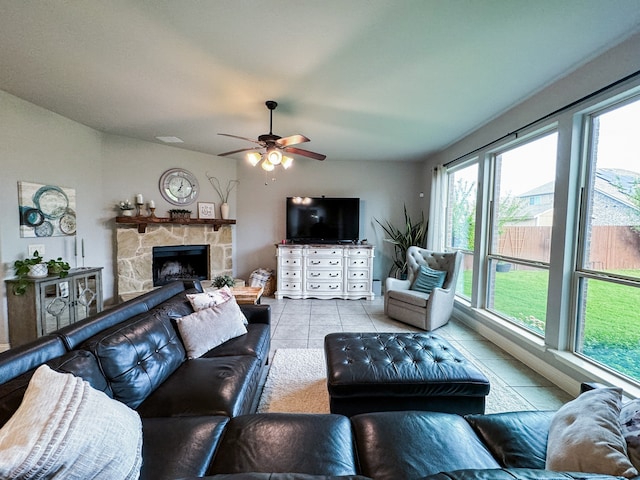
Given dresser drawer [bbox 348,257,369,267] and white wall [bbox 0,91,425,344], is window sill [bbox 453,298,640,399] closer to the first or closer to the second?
dresser drawer [bbox 348,257,369,267]

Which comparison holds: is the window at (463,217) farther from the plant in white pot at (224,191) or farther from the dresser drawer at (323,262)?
the plant in white pot at (224,191)

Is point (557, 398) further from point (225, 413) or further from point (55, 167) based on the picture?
point (55, 167)

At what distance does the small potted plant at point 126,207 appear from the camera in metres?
3.89

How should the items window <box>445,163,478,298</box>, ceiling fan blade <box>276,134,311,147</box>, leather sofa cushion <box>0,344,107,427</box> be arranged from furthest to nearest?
window <box>445,163,478,298</box>
ceiling fan blade <box>276,134,311,147</box>
leather sofa cushion <box>0,344,107,427</box>

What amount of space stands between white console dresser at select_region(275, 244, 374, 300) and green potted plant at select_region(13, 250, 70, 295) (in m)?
2.77

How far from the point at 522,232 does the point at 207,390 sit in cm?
325

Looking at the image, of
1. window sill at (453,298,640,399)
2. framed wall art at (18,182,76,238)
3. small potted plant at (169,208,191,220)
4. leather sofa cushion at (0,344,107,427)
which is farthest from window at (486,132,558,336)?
framed wall art at (18,182,76,238)

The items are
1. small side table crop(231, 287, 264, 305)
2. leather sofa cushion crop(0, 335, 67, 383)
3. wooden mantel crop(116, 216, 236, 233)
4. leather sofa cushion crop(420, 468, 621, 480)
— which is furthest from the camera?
wooden mantel crop(116, 216, 236, 233)

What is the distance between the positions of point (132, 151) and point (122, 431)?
432cm

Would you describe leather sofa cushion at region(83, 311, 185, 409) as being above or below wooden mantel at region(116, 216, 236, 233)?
below

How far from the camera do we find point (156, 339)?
1.56 m

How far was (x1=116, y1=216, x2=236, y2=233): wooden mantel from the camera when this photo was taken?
3885mm

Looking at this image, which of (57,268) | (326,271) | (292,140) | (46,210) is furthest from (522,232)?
(46,210)

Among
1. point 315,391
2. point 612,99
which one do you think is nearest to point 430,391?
point 315,391
